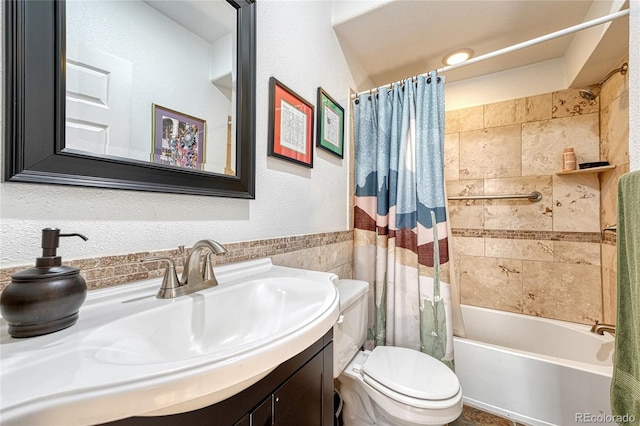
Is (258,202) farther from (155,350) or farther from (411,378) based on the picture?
(411,378)

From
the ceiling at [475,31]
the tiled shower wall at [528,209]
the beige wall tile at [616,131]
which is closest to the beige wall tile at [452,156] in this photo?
the tiled shower wall at [528,209]

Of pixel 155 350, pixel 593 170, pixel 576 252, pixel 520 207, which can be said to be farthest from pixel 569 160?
pixel 155 350

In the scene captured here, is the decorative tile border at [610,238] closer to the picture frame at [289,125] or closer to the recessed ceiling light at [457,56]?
the recessed ceiling light at [457,56]

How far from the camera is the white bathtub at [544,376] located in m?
1.19

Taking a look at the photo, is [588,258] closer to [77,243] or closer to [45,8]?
[77,243]

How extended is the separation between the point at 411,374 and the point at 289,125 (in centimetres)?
126

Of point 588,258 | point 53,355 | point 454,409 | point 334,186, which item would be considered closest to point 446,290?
point 454,409

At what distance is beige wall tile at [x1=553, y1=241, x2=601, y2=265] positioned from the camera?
1682 millimetres

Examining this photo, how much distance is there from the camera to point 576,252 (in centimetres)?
173

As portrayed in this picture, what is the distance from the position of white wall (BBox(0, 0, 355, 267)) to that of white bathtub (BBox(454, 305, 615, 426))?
113cm

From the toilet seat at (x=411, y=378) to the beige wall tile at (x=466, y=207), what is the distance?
1.29m

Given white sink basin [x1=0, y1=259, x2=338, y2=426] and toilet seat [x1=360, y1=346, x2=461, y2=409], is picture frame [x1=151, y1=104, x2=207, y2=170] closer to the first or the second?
white sink basin [x1=0, y1=259, x2=338, y2=426]

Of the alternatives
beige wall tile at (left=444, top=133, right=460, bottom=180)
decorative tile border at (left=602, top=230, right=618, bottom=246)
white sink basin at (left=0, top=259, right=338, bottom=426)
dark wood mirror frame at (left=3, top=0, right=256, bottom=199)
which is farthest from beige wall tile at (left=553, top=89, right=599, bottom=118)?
dark wood mirror frame at (left=3, top=0, right=256, bottom=199)

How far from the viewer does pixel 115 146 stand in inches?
24.5
